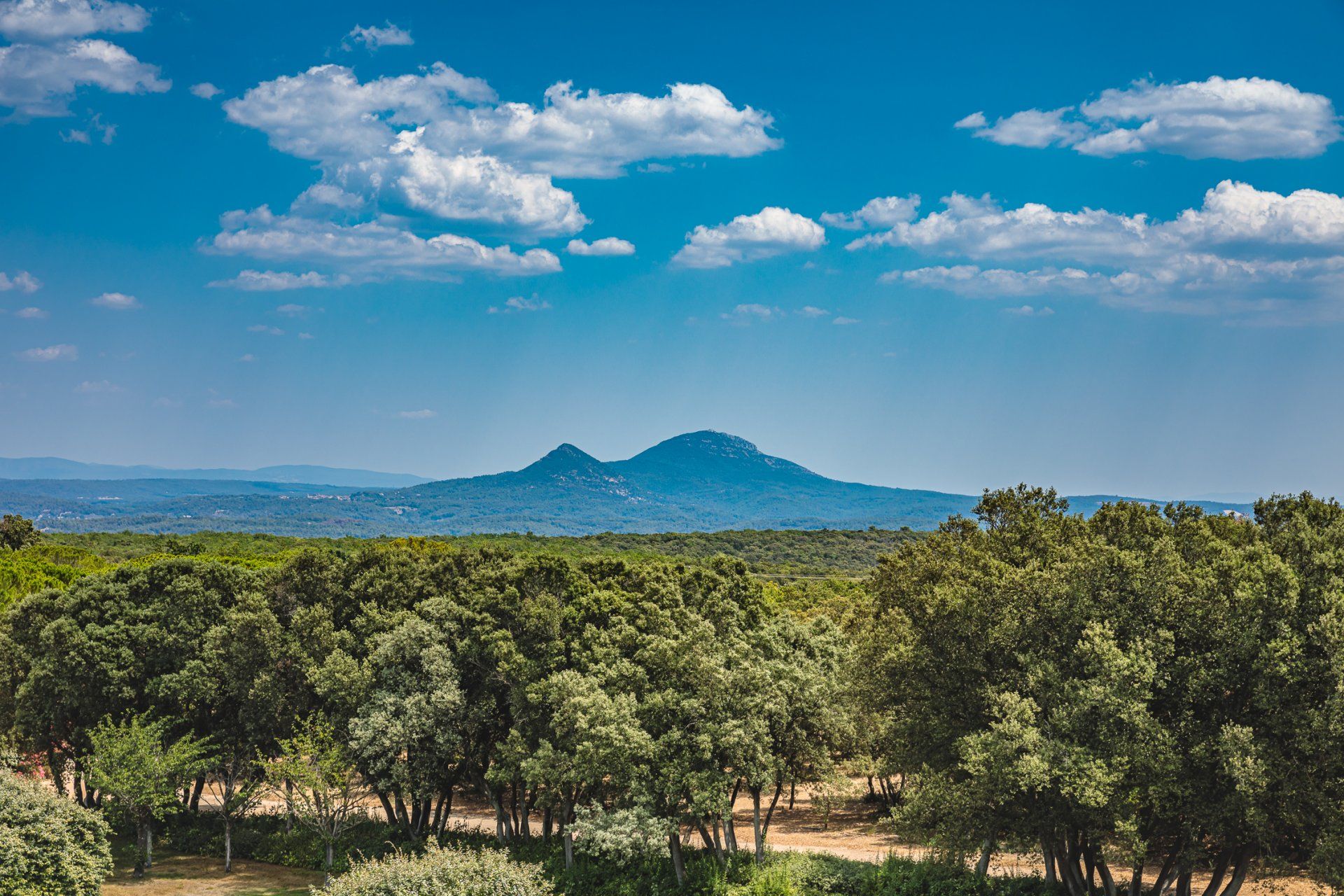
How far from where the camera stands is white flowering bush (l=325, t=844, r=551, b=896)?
854 inches

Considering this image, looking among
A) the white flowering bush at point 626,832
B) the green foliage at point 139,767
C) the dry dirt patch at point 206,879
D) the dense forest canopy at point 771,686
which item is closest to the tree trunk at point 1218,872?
the dense forest canopy at point 771,686

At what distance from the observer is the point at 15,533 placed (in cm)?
8044

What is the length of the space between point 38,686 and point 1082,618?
35.4m

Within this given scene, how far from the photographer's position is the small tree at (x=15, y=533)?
79438 mm

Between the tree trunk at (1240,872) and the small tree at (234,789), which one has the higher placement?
the tree trunk at (1240,872)

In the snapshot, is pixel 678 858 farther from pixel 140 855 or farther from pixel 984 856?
pixel 140 855

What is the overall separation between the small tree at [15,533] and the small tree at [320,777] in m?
57.4

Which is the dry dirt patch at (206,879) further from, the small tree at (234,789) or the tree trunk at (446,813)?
the tree trunk at (446,813)

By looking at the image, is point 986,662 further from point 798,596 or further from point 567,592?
point 798,596

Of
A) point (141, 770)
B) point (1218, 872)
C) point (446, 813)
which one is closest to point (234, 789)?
point (141, 770)

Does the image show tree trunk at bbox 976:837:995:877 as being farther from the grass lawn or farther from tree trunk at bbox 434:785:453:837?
the grass lawn

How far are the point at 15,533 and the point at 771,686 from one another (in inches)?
2967

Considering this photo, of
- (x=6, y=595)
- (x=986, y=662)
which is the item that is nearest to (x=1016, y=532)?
(x=986, y=662)

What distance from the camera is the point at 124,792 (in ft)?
109
